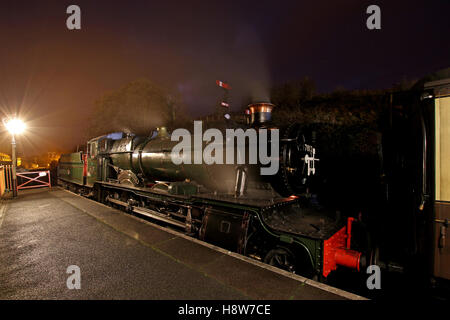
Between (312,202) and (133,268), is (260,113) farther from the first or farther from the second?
(133,268)

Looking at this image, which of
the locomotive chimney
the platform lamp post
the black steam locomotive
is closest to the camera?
the black steam locomotive

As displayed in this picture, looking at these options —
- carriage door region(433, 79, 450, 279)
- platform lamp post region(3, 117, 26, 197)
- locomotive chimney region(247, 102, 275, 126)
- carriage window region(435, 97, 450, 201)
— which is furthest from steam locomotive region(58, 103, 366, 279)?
platform lamp post region(3, 117, 26, 197)

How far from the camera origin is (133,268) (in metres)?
3.58

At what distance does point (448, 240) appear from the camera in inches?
114

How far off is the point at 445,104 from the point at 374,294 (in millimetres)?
3689

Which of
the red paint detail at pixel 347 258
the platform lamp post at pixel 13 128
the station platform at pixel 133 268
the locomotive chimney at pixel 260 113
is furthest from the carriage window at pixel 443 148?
the platform lamp post at pixel 13 128

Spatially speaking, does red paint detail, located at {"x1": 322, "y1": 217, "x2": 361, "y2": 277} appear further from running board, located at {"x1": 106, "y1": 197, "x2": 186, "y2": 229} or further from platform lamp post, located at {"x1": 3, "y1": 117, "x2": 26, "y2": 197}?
platform lamp post, located at {"x1": 3, "y1": 117, "x2": 26, "y2": 197}

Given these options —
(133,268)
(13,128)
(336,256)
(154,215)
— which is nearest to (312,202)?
(336,256)

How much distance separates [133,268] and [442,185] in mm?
4608

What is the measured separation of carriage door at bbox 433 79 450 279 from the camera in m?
2.92

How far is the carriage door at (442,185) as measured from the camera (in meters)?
2.92

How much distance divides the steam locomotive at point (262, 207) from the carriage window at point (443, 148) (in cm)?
144

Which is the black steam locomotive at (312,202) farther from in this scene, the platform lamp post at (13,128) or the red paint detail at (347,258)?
the platform lamp post at (13,128)
